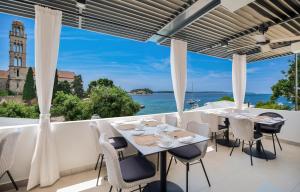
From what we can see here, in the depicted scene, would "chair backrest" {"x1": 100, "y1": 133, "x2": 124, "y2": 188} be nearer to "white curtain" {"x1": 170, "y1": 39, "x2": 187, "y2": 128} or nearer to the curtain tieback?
the curtain tieback

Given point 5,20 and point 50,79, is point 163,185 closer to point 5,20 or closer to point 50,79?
point 50,79

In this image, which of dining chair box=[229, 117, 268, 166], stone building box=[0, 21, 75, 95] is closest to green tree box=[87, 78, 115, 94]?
dining chair box=[229, 117, 268, 166]

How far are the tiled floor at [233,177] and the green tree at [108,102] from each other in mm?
3374

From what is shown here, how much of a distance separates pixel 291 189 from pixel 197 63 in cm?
3320

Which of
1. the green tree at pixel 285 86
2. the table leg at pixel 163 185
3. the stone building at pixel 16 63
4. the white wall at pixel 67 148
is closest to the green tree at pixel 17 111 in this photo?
the stone building at pixel 16 63

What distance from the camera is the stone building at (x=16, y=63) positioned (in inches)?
671

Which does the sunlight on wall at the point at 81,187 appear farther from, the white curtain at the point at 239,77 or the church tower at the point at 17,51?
the church tower at the point at 17,51

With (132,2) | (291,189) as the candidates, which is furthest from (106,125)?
(291,189)

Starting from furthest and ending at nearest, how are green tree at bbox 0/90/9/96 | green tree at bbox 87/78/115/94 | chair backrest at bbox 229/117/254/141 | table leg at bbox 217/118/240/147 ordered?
green tree at bbox 0/90/9/96 < green tree at bbox 87/78/115/94 < table leg at bbox 217/118/240/147 < chair backrest at bbox 229/117/254/141

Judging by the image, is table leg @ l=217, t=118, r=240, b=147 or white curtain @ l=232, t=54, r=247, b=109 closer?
table leg @ l=217, t=118, r=240, b=147

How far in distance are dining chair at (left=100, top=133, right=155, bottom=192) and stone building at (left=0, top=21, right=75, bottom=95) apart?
1673cm

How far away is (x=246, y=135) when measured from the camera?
3275 millimetres

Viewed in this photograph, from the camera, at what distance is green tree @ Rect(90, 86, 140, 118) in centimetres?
612

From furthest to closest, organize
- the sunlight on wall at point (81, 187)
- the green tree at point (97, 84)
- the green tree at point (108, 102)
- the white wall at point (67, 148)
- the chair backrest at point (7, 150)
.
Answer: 1. the green tree at point (97, 84)
2. the green tree at point (108, 102)
3. the white wall at point (67, 148)
4. the sunlight on wall at point (81, 187)
5. the chair backrest at point (7, 150)
